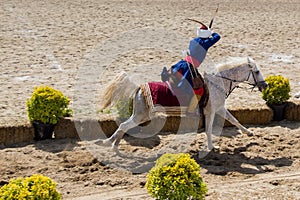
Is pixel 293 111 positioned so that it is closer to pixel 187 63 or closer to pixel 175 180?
pixel 187 63

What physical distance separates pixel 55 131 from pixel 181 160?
3604 millimetres

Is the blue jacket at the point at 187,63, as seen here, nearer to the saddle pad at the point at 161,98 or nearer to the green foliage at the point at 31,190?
the saddle pad at the point at 161,98

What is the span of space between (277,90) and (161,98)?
111 inches

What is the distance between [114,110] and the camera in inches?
438

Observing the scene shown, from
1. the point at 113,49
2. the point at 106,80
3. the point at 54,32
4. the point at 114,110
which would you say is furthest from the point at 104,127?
the point at 54,32

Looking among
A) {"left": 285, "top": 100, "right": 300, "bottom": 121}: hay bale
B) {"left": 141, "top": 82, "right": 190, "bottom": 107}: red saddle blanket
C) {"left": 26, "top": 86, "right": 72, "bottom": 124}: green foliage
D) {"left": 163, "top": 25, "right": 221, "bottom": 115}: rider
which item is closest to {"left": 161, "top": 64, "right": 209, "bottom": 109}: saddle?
{"left": 163, "top": 25, "right": 221, "bottom": 115}: rider

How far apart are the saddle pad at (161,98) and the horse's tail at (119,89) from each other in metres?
0.24

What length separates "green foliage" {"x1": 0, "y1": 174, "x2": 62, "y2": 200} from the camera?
21.8 feet

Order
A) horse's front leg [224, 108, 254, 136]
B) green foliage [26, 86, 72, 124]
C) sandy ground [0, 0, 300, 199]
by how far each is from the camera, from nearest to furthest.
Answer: sandy ground [0, 0, 300, 199] < green foliage [26, 86, 72, 124] < horse's front leg [224, 108, 254, 136]

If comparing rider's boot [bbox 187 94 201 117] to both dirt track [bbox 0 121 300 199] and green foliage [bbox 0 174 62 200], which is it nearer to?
dirt track [bbox 0 121 300 199]

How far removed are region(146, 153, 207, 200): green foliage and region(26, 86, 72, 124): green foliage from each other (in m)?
3.21

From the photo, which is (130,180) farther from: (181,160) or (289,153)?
(289,153)

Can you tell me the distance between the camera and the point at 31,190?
6711 mm

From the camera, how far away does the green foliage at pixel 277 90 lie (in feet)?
37.3
